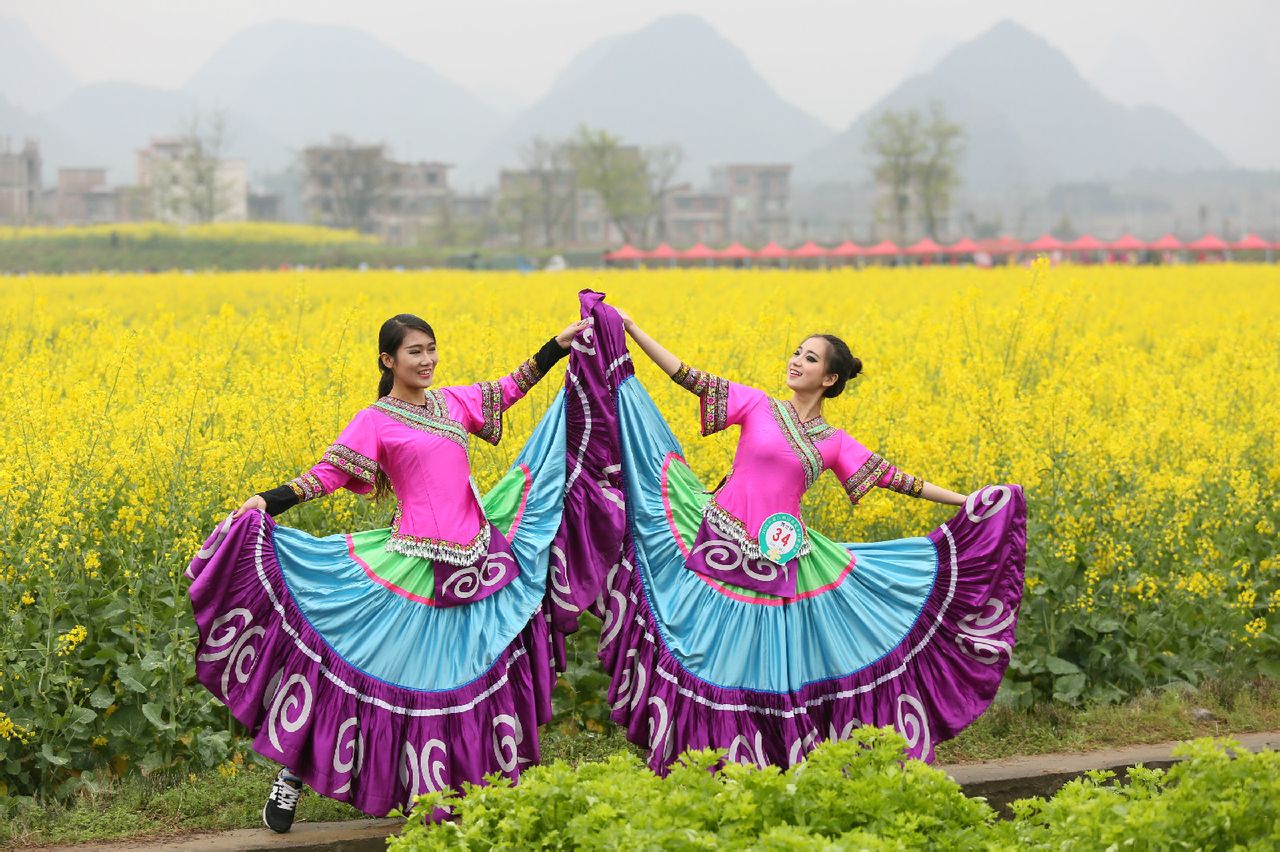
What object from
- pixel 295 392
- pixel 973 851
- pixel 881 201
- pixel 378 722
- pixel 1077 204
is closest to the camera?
pixel 973 851

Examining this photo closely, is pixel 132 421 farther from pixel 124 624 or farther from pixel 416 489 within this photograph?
pixel 416 489

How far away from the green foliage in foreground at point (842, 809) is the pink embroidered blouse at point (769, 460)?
3.36ft

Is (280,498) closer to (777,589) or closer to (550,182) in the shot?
(777,589)

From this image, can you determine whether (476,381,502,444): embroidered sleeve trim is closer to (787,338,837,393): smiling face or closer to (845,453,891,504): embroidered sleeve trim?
(787,338,837,393): smiling face

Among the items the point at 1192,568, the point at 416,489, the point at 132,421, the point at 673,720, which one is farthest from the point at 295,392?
the point at 1192,568

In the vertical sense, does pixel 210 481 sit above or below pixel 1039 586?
above

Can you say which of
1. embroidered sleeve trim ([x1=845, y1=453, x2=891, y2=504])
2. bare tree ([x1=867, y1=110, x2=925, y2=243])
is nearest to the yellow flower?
embroidered sleeve trim ([x1=845, y1=453, x2=891, y2=504])

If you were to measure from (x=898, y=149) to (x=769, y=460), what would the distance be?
2714 inches

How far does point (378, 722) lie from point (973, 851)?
1.77 metres

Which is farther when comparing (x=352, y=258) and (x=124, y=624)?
(x=352, y=258)

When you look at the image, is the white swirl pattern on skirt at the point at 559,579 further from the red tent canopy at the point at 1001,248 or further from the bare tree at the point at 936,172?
the bare tree at the point at 936,172

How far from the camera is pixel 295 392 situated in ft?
23.2

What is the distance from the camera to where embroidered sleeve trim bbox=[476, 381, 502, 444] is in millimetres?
4703

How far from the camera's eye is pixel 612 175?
7238 centimetres
